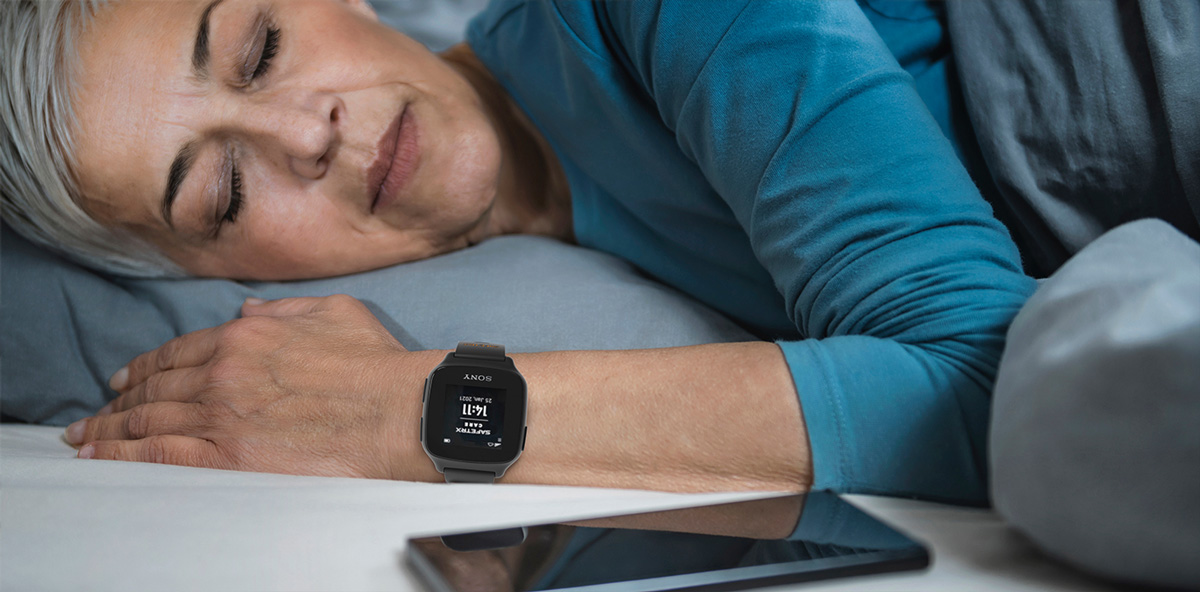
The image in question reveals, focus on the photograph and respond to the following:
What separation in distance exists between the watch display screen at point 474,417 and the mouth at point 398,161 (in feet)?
1.53

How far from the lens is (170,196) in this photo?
100 centimetres

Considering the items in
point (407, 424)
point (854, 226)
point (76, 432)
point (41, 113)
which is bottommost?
point (76, 432)

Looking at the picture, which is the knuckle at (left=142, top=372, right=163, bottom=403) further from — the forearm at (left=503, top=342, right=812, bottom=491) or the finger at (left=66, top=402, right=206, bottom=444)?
the forearm at (left=503, top=342, right=812, bottom=491)

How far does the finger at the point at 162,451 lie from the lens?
0.79m

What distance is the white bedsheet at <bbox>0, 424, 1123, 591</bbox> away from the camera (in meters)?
0.49

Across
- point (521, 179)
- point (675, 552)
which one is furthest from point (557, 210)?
point (675, 552)

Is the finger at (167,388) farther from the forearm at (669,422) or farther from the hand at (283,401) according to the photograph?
the forearm at (669,422)

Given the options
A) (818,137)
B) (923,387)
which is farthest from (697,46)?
(923,387)

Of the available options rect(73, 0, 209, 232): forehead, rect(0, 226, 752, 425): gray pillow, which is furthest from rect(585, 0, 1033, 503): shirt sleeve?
rect(73, 0, 209, 232): forehead

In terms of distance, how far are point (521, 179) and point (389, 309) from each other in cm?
41

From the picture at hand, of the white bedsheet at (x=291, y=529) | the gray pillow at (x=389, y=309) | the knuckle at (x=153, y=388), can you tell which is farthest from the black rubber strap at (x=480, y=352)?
the knuckle at (x=153, y=388)

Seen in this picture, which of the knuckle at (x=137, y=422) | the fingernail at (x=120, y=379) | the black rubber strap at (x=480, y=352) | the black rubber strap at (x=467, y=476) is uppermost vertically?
the black rubber strap at (x=480, y=352)

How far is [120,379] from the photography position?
3.33 feet

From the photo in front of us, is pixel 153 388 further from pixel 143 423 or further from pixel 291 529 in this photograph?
pixel 291 529
